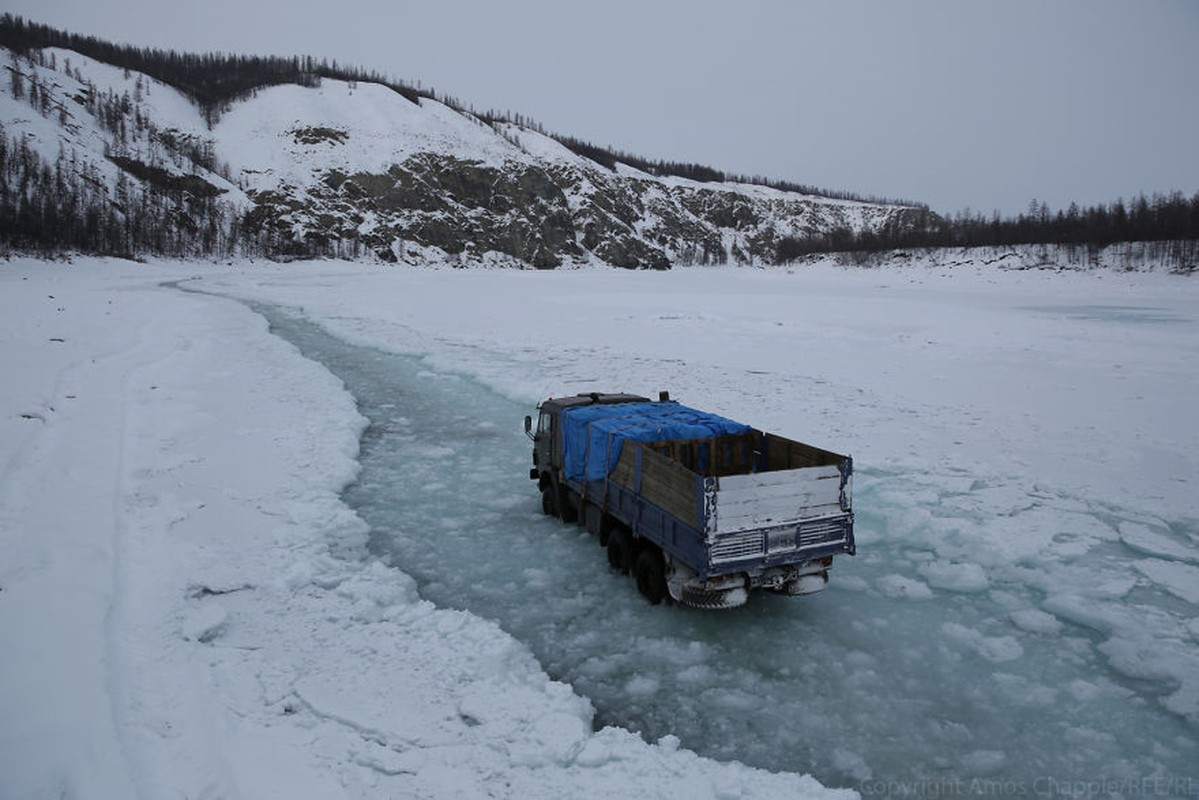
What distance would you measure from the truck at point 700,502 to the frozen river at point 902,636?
0.54 meters

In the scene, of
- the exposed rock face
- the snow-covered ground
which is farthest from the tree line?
the snow-covered ground

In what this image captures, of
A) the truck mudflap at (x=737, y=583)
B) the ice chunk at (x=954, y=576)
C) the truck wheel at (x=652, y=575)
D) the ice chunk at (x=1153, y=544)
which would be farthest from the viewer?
the ice chunk at (x=1153, y=544)

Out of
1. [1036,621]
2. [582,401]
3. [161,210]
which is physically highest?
[161,210]

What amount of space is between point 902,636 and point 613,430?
13.6 ft

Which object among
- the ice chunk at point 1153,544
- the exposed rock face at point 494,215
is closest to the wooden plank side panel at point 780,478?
the ice chunk at point 1153,544

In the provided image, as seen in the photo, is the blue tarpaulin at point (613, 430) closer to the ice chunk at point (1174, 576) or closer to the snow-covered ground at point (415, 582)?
the snow-covered ground at point (415, 582)

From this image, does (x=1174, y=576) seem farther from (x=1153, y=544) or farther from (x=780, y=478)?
(x=780, y=478)

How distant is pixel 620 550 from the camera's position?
8.74m

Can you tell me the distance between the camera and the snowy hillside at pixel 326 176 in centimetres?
9712

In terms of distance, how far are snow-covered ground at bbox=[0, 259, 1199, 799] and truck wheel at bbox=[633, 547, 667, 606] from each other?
0.40 meters

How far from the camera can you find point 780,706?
6.24 meters

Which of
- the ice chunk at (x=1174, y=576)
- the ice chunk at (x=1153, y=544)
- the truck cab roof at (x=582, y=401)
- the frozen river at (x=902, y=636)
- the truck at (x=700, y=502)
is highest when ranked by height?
the truck cab roof at (x=582, y=401)

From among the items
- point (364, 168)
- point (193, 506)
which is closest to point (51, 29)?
point (364, 168)

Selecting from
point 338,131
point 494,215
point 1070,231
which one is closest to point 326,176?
point 338,131
